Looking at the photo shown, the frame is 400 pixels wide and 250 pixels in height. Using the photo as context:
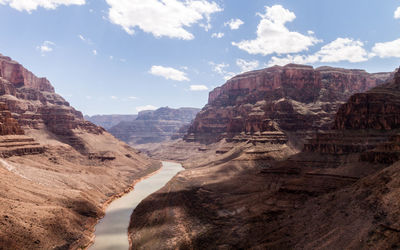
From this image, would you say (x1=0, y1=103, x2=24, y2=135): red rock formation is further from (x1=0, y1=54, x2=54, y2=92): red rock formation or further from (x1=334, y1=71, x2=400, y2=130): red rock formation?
(x1=334, y1=71, x2=400, y2=130): red rock formation

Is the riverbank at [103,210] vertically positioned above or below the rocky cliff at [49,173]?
below

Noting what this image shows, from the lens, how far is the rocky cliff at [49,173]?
48.3 meters

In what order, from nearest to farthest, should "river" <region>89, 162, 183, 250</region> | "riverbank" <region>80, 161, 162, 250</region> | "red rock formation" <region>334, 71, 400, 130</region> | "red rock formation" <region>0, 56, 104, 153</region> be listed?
"riverbank" <region>80, 161, 162, 250</region> → "river" <region>89, 162, 183, 250</region> → "red rock formation" <region>334, 71, 400, 130</region> → "red rock formation" <region>0, 56, 104, 153</region>

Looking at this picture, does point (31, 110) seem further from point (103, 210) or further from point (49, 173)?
point (103, 210)

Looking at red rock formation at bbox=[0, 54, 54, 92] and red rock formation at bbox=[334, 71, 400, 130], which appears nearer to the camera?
red rock formation at bbox=[334, 71, 400, 130]

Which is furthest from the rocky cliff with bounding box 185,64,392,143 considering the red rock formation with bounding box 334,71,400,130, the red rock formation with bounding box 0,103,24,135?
the red rock formation with bounding box 0,103,24,135

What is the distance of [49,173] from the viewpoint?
263ft

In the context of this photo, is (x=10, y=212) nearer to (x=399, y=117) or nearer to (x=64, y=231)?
(x=64, y=231)

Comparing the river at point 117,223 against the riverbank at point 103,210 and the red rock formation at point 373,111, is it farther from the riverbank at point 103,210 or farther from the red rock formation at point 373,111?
the red rock formation at point 373,111

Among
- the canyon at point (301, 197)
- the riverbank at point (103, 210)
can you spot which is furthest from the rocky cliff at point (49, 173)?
the canyon at point (301, 197)

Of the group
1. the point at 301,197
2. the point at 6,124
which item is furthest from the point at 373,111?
the point at 6,124

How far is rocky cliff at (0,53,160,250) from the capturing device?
1901 inches

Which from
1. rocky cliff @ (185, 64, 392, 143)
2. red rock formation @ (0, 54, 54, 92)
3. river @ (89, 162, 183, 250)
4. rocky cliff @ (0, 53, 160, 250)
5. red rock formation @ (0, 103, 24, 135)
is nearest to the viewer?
rocky cliff @ (0, 53, 160, 250)

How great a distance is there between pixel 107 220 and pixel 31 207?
1893cm
